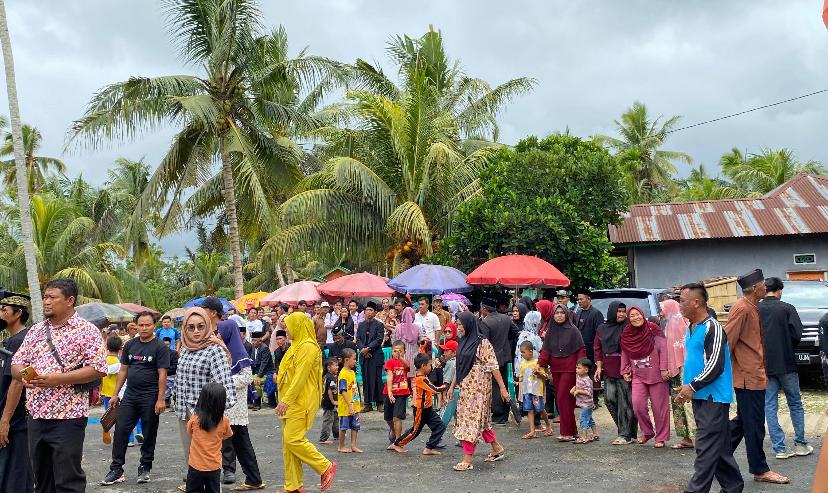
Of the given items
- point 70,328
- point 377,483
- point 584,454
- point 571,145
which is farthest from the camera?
point 571,145

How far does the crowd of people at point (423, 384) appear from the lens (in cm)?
583

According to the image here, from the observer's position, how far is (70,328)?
19.2 feet

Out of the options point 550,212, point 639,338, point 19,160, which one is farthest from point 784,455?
point 19,160

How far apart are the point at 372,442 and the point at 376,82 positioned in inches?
639

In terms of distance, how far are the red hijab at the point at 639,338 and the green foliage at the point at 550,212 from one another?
7.78m

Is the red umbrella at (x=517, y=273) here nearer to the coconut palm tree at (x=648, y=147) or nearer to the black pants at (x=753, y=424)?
the black pants at (x=753, y=424)

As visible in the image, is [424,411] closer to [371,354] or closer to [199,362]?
[199,362]

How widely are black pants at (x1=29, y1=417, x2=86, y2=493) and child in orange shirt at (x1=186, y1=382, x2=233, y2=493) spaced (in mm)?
1077

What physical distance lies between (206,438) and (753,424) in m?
5.05

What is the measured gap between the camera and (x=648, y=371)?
9977 mm

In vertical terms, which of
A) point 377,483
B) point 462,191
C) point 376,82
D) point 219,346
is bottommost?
point 377,483

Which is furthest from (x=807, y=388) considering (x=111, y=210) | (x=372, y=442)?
(x=111, y=210)

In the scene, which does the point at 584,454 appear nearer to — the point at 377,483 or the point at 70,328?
the point at 377,483

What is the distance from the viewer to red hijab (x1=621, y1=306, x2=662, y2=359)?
10.0 m
